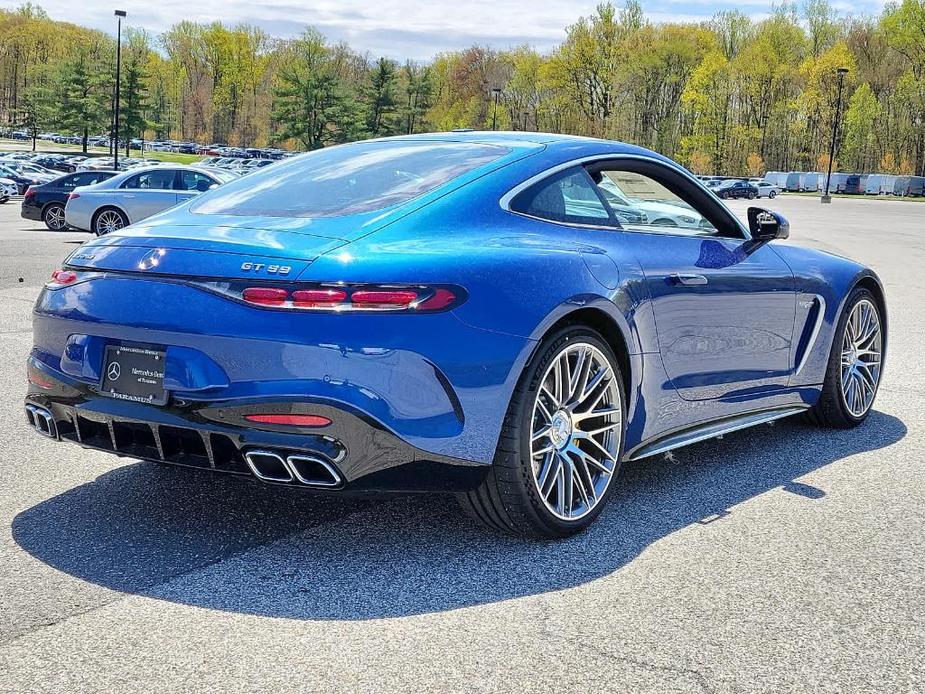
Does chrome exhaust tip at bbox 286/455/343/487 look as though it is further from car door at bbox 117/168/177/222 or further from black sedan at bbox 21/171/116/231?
black sedan at bbox 21/171/116/231

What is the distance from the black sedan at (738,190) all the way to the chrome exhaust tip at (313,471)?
73.2 m

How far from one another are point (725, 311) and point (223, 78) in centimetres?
13686

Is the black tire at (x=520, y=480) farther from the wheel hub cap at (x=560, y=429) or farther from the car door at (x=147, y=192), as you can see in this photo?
the car door at (x=147, y=192)

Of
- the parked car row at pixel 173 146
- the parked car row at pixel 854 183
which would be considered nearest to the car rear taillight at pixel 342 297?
the parked car row at pixel 854 183

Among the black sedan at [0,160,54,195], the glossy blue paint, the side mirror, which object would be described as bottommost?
the black sedan at [0,160,54,195]

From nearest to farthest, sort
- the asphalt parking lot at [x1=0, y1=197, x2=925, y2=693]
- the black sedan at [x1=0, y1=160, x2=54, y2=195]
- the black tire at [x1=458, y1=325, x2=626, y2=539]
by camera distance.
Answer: the asphalt parking lot at [x1=0, y1=197, x2=925, y2=693]
the black tire at [x1=458, y1=325, x2=626, y2=539]
the black sedan at [x1=0, y1=160, x2=54, y2=195]

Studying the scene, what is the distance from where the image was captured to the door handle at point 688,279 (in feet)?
14.8

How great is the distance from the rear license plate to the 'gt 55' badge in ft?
1.30

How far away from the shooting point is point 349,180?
14.0 ft

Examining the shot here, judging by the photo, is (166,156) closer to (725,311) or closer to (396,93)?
(396,93)

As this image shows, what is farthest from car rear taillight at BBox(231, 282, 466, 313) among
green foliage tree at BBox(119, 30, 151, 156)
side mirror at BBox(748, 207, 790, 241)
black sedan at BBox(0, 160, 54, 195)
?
green foliage tree at BBox(119, 30, 151, 156)

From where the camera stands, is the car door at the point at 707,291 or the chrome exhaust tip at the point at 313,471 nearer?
the chrome exhaust tip at the point at 313,471

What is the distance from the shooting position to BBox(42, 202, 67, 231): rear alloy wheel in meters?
23.6

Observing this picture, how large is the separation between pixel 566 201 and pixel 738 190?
73.7 metres
